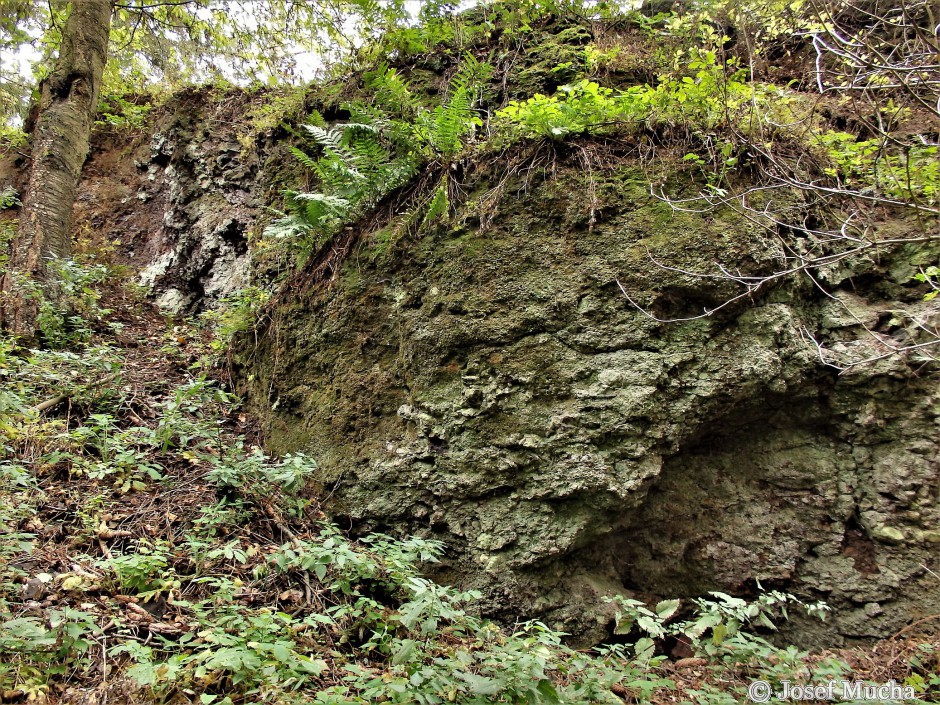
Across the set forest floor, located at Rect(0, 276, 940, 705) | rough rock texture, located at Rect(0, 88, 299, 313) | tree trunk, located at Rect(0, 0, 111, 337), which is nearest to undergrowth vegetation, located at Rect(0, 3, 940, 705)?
forest floor, located at Rect(0, 276, 940, 705)

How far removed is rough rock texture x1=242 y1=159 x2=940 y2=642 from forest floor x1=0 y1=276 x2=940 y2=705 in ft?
1.16

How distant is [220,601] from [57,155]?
5599mm

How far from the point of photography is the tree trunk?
16.2 ft

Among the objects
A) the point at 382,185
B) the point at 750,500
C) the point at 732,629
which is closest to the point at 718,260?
the point at 750,500

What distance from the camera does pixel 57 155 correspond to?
5500mm

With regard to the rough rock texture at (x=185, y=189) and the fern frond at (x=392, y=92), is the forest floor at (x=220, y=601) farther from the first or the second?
the fern frond at (x=392, y=92)

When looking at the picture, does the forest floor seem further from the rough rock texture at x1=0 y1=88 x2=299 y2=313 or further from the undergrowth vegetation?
the rough rock texture at x1=0 y1=88 x2=299 y2=313

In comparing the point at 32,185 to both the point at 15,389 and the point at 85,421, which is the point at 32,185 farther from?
the point at 85,421

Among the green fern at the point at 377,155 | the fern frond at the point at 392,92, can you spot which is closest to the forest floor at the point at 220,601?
the green fern at the point at 377,155

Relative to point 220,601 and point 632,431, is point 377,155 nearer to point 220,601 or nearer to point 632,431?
point 632,431

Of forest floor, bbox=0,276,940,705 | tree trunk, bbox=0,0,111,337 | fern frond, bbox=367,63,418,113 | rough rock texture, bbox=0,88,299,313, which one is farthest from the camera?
rough rock texture, bbox=0,88,299,313

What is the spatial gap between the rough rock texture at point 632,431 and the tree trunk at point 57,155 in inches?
152

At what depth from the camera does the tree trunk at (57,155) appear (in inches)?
195

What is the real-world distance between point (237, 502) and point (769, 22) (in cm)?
670
